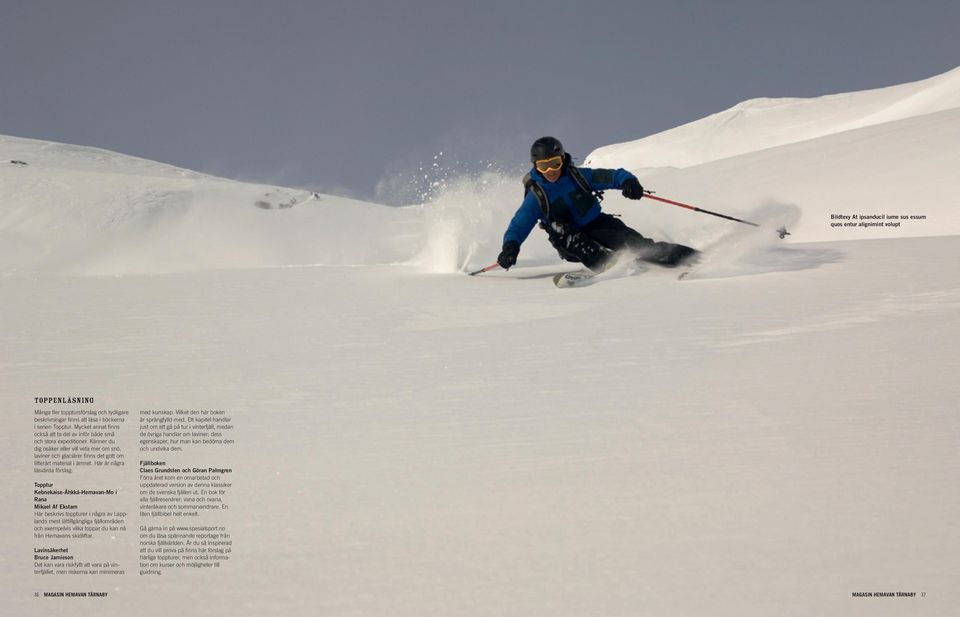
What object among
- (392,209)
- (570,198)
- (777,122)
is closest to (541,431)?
(570,198)

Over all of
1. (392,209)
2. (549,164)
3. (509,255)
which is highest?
(392,209)

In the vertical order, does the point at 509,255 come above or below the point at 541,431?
above

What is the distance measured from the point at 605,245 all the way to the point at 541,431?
5.23 m

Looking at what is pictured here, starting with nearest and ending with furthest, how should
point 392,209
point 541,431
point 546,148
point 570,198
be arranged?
point 541,431
point 546,148
point 570,198
point 392,209

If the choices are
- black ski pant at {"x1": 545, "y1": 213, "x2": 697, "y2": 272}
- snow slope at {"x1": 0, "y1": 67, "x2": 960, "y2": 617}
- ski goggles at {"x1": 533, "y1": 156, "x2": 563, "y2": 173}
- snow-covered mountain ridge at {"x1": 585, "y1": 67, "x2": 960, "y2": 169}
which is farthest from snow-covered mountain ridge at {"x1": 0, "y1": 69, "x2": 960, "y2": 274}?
snow-covered mountain ridge at {"x1": 585, "y1": 67, "x2": 960, "y2": 169}

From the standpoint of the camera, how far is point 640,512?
2.39 metres

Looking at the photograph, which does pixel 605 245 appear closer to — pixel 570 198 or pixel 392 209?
pixel 570 198

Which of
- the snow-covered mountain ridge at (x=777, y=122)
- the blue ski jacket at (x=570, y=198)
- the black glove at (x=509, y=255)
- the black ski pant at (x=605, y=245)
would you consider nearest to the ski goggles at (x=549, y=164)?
the blue ski jacket at (x=570, y=198)

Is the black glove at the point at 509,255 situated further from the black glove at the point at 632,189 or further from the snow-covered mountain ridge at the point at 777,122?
the snow-covered mountain ridge at the point at 777,122

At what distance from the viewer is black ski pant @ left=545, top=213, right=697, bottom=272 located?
787 centimetres

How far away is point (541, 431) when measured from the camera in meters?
3.19

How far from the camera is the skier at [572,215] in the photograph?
7938 mm

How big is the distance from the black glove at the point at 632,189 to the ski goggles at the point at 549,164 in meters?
0.64

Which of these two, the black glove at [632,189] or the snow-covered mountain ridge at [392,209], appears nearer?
the black glove at [632,189]
